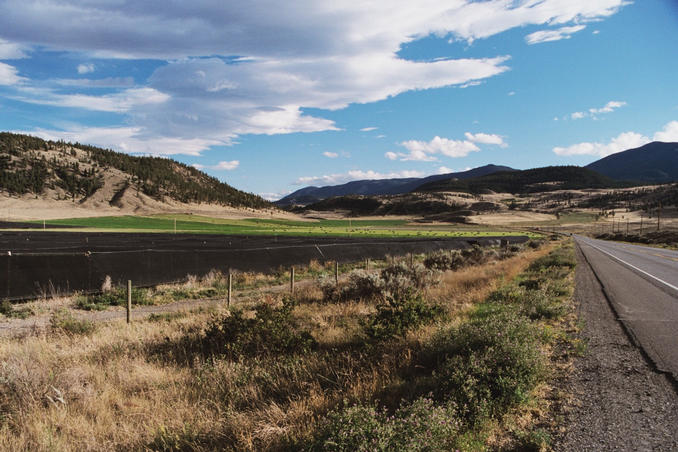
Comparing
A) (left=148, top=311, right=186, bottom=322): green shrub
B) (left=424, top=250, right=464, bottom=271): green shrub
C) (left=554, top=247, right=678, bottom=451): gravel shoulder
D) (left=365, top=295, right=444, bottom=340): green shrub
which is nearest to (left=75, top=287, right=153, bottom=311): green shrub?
(left=148, top=311, right=186, bottom=322): green shrub

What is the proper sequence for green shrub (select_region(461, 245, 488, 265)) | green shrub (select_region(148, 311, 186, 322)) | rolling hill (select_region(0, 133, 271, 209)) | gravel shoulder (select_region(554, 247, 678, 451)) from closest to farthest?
gravel shoulder (select_region(554, 247, 678, 451))
green shrub (select_region(148, 311, 186, 322))
green shrub (select_region(461, 245, 488, 265))
rolling hill (select_region(0, 133, 271, 209))

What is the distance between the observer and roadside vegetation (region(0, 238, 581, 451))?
464cm

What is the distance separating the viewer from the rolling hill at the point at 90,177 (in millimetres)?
98438

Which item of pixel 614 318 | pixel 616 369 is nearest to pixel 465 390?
pixel 616 369

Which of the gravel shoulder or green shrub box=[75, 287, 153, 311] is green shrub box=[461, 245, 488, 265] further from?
green shrub box=[75, 287, 153, 311]

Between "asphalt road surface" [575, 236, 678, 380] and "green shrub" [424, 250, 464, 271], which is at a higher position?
"asphalt road surface" [575, 236, 678, 380]

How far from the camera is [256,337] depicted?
32.3ft

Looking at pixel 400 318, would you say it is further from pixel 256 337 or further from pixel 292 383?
pixel 256 337

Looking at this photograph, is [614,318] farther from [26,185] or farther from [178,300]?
[26,185]

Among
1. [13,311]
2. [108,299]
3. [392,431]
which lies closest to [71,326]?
[13,311]

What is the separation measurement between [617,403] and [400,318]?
4522 millimetres

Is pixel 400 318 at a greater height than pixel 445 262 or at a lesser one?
greater

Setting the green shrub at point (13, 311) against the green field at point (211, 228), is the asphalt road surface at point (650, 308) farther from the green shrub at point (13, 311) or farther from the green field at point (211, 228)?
the green field at point (211, 228)

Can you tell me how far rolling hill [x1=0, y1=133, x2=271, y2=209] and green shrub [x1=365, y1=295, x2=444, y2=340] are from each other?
109721mm
